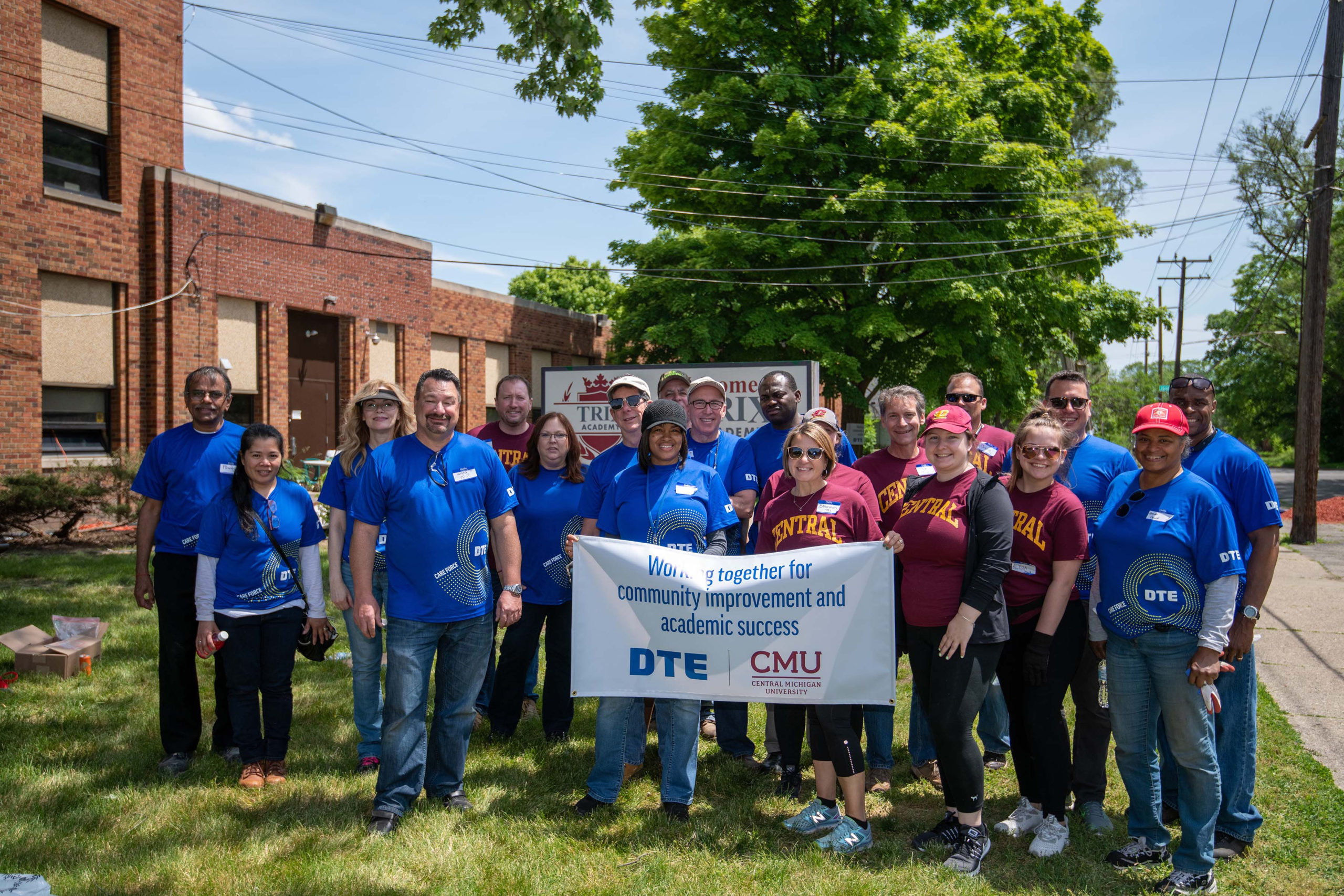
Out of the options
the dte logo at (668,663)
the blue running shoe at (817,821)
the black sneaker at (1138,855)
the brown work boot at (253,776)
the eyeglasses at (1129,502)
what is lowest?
the brown work boot at (253,776)

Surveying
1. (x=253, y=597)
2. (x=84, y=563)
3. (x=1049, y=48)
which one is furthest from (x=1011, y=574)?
(x=1049, y=48)

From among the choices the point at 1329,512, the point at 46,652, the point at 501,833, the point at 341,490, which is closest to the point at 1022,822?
the point at 501,833

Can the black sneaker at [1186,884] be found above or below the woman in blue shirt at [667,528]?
below

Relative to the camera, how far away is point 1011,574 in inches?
177

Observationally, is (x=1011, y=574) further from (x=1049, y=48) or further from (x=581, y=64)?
(x=1049, y=48)

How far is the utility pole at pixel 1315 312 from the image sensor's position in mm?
17391

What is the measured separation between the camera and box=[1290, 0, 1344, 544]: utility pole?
17.4 metres

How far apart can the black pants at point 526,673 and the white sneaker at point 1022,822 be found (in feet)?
8.81

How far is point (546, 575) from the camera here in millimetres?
5828

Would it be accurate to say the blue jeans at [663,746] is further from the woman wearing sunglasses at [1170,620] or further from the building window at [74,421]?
the building window at [74,421]

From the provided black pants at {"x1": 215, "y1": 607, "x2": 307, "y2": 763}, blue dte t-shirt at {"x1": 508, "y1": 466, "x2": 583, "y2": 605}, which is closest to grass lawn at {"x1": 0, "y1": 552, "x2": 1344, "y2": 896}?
black pants at {"x1": 215, "y1": 607, "x2": 307, "y2": 763}

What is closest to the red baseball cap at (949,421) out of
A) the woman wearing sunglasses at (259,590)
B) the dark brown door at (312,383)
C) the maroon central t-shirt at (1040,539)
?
the maroon central t-shirt at (1040,539)

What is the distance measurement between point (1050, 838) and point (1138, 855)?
377 mm

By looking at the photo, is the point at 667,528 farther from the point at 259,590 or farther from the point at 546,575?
the point at 259,590
